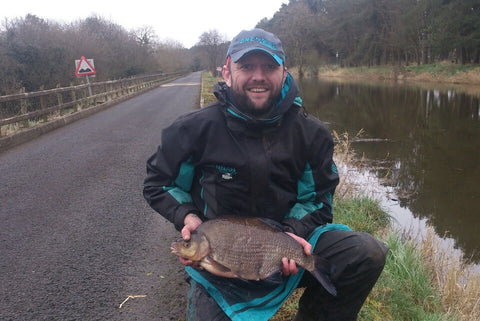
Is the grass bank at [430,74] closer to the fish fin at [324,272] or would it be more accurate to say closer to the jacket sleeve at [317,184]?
the jacket sleeve at [317,184]

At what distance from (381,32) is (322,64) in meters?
11.6

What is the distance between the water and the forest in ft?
39.3

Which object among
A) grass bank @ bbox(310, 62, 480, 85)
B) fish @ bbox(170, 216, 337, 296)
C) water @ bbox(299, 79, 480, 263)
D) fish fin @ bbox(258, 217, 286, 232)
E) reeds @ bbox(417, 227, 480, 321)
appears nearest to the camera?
fish @ bbox(170, 216, 337, 296)

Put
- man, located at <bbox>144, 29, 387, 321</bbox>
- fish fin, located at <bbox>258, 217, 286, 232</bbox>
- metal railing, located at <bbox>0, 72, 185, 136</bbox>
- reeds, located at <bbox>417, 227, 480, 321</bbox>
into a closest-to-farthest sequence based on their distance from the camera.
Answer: fish fin, located at <bbox>258, 217, 286, 232</bbox>, man, located at <bbox>144, 29, 387, 321</bbox>, reeds, located at <bbox>417, 227, 480, 321</bbox>, metal railing, located at <bbox>0, 72, 185, 136</bbox>

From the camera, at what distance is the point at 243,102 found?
98.0 inches

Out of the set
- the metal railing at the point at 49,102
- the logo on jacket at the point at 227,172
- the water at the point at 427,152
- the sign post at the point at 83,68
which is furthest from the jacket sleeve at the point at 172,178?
the sign post at the point at 83,68

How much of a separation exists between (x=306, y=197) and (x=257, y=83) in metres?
0.83

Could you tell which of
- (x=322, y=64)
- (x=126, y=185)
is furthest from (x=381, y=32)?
(x=126, y=185)

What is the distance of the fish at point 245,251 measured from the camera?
7.09 feet

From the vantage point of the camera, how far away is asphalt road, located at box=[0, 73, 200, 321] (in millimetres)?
2967

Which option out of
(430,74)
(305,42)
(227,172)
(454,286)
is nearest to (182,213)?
(227,172)

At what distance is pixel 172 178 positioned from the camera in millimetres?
2555

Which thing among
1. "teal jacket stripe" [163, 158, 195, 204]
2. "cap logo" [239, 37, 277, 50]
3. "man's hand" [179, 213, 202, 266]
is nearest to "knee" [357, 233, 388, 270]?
"man's hand" [179, 213, 202, 266]

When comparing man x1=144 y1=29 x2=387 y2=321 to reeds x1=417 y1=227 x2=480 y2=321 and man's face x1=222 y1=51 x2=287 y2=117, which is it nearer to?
man's face x1=222 y1=51 x2=287 y2=117
